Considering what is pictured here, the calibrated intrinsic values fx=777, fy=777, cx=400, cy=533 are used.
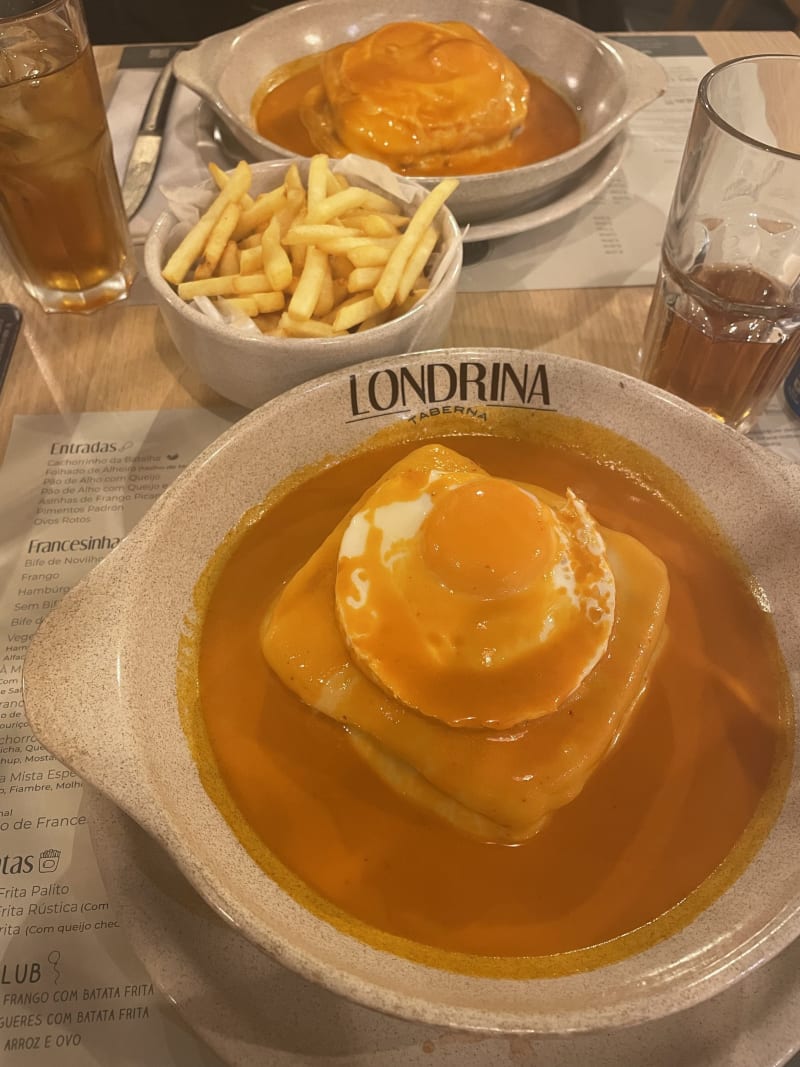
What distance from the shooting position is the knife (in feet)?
8.07

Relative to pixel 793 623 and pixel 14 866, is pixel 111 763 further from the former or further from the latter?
pixel 793 623

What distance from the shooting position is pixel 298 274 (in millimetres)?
1916

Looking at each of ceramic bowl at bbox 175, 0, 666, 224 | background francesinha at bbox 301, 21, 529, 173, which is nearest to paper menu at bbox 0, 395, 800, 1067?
ceramic bowl at bbox 175, 0, 666, 224

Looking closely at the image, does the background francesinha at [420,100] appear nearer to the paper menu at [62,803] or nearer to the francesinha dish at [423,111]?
the francesinha dish at [423,111]

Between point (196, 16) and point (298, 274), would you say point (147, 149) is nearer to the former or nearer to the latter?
point (298, 274)

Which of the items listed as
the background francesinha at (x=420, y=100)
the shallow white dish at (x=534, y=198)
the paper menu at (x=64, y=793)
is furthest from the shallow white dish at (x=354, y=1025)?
the background francesinha at (x=420, y=100)

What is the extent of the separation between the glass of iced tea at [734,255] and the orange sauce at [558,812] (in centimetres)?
48

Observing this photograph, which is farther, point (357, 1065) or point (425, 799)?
point (425, 799)

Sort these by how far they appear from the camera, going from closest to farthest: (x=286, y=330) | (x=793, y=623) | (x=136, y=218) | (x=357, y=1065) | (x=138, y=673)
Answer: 1. (x=357, y=1065)
2. (x=138, y=673)
3. (x=793, y=623)
4. (x=286, y=330)
5. (x=136, y=218)

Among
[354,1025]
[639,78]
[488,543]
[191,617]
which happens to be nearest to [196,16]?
[639,78]

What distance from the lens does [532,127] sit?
106 inches

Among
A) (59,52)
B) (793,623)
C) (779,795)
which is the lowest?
(779,795)

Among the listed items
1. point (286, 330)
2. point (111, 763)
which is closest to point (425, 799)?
point (111, 763)

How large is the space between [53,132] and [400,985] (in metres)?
1.99
